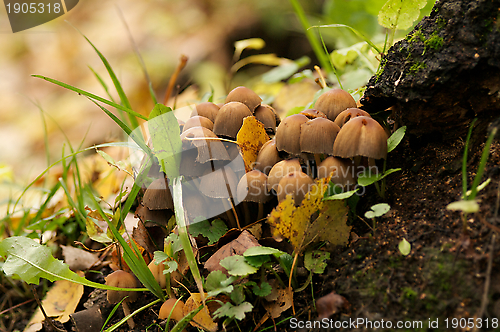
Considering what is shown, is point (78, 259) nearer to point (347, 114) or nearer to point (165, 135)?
point (165, 135)

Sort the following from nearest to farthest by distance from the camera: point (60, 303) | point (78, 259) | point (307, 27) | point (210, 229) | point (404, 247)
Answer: point (404, 247) < point (210, 229) < point (60, 303) < point (78, 259) < point (307, 27)

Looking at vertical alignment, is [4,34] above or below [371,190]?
above

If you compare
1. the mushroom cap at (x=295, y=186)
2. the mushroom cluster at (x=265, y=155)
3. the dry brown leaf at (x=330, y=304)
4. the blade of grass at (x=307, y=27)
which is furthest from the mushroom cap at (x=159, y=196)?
the blade of grass at (x=307, y=27)

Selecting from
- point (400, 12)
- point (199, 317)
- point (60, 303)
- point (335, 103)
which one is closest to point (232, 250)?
point (199, 317)

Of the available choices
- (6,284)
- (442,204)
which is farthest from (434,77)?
(6,284)

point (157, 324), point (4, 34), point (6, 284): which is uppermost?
point (4, 34)

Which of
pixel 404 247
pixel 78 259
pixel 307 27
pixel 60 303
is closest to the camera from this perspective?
pixel 404 247

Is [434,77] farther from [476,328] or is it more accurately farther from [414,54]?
[476,328]
